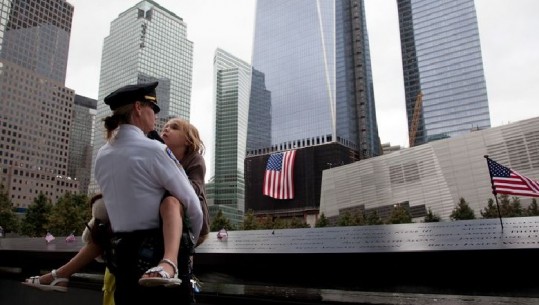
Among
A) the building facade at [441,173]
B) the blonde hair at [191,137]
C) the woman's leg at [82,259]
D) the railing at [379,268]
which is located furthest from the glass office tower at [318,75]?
the woman's leg at [82,259]

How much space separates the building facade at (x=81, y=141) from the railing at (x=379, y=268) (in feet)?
552

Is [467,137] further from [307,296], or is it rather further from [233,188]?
[233,188]

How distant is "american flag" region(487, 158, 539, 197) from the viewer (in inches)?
301

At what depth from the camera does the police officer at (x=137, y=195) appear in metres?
1.62

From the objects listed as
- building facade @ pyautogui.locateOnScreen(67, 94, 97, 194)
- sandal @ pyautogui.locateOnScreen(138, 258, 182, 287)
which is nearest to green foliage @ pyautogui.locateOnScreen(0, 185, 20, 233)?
sandal @ pyautogui.locateOnScreen(138, 258, 182, 287)

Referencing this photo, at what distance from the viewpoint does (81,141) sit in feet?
557

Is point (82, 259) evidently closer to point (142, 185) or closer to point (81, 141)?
point (142, 185)

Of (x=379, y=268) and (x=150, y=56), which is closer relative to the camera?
(x=379, y=268)

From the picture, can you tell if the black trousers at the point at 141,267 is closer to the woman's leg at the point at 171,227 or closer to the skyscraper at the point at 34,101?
the woman's leg at the point at 171,227

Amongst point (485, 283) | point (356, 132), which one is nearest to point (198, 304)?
point (485, 283)

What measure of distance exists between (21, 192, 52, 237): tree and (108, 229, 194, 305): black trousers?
55072mm

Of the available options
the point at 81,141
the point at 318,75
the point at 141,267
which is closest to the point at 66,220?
the point at 141,267

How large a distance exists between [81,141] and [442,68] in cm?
14250

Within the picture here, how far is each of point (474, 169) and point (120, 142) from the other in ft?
220
